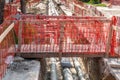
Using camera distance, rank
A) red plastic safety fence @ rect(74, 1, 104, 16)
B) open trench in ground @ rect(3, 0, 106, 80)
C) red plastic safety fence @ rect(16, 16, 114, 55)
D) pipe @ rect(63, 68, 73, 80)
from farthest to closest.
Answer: red plastic safety fence @ rect(74, 1, 104, 16), pipe @ rect(63, 68, 73, 80), red plastic safety fence @ rect(16, 16, 114, 55), open trench in ground @ rect(3, 0, 106, 80)

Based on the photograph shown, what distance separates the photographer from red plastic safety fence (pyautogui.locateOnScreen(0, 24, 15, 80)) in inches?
348

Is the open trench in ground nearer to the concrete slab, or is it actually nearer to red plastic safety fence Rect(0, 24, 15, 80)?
Result: the concrete slab

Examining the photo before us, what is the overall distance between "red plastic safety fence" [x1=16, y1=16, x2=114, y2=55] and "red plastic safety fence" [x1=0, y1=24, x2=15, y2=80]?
0.49 metres

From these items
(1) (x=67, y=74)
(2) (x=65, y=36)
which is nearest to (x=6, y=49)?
(2) (x=65, y=36)

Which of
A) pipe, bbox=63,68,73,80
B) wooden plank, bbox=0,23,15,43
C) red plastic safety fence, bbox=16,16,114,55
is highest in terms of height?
wooden plank, bbox=0,23,15,43

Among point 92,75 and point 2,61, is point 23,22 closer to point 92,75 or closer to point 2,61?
point 2,61

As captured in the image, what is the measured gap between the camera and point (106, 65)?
10.4 metres

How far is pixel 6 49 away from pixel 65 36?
282cm

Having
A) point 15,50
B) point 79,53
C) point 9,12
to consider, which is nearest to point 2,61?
point 15,50

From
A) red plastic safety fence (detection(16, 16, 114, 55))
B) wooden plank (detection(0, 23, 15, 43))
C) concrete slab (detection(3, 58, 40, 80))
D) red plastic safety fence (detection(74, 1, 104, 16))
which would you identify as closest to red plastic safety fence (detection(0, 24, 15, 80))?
wooden plank (detection(0, 23, 15, 43))

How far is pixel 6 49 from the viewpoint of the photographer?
9.66 meters

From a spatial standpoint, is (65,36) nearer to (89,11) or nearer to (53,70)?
(53,70)

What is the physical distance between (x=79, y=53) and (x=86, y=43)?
138cm

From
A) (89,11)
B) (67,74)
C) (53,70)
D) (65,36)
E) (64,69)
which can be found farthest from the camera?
(89,11)
